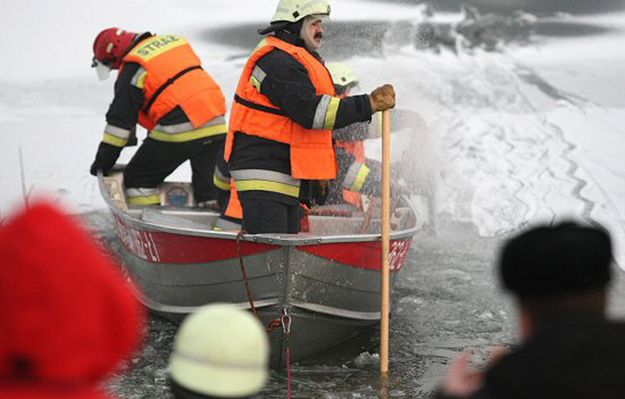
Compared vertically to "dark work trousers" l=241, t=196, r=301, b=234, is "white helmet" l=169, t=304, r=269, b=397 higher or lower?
higher

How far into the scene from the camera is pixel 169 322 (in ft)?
25.0

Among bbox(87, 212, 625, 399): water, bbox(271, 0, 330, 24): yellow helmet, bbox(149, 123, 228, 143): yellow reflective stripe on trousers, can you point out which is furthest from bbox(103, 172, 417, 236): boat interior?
Result: bbox(271, 0, 330, 24): yellow helmet

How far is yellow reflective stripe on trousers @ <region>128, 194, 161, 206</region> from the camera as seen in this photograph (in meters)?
8.95

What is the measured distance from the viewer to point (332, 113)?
6215 millimetres

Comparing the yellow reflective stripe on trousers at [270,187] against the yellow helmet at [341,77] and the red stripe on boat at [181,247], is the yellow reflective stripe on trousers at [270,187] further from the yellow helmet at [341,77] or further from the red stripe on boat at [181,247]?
the yellow helmet at [341,77]

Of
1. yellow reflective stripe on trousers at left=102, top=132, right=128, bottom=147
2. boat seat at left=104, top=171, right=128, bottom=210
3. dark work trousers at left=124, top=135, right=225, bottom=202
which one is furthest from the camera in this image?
dark work trousers at left=124, top=135, right=225, bottom=202

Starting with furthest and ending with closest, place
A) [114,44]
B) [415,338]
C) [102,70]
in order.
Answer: [102,70]
[114,44]
[415,338]

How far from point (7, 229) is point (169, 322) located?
18.9 feet

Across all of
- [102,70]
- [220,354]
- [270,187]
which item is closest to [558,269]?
[220,354]

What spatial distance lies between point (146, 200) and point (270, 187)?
268cm

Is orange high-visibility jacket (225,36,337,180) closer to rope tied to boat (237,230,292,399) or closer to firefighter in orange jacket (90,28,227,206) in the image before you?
rope tied to boat (237,230,292,399)

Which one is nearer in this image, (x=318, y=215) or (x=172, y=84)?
(x=318, y=215)

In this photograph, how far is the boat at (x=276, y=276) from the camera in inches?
250

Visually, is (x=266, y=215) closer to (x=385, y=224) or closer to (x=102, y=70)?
(x=385, y=224)
